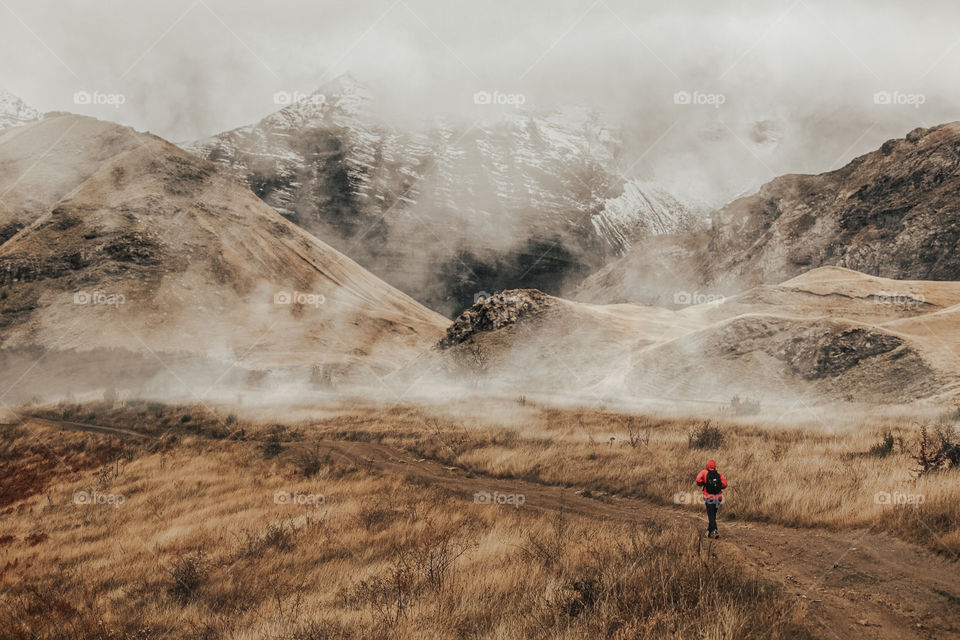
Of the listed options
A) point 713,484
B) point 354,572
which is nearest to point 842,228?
point 713,484

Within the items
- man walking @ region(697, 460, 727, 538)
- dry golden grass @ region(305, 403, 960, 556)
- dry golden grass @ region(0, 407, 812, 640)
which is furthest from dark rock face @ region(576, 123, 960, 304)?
dry golden grass @ region(0, 407, 812, 640)

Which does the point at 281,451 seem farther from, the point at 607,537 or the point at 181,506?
the point at 607,537

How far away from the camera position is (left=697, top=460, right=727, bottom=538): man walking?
8.18 meters

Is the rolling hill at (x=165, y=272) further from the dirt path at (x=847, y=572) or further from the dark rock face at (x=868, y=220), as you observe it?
the dark rock face at (x=868, y=220)

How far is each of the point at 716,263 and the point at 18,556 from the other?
12205cm

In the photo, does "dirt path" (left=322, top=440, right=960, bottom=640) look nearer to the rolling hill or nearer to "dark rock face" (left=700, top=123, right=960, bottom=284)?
the rolling hill

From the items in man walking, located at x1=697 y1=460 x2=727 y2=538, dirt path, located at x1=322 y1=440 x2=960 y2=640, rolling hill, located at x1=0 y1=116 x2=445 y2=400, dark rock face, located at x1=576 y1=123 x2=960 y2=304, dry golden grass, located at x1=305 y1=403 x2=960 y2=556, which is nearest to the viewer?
dirt path, located at x1=322 y1=440 x2=960 y2=640

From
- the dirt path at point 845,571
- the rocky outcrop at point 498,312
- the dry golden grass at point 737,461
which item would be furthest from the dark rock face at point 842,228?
the dirt path at point 845,571

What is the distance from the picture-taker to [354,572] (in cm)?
746

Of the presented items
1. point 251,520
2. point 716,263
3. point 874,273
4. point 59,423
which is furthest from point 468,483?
point 716,263

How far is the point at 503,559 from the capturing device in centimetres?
725

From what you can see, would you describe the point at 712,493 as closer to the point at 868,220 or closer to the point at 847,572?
the point at 847,572

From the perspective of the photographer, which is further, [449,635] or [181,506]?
[181,506]

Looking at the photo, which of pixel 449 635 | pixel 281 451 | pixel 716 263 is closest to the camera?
pixel 449 635
